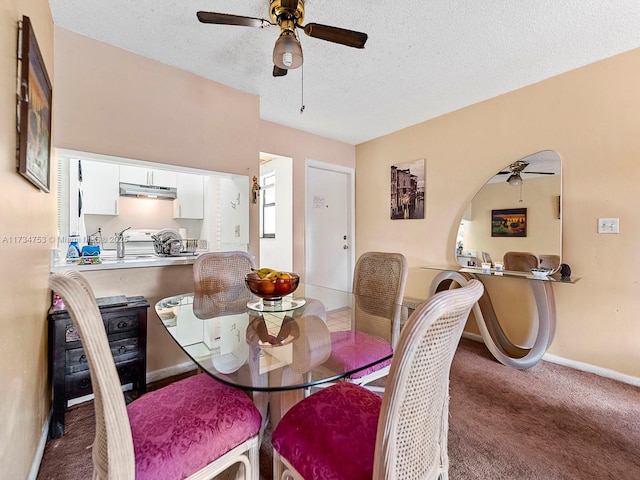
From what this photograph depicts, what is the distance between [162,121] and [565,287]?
3654 mm

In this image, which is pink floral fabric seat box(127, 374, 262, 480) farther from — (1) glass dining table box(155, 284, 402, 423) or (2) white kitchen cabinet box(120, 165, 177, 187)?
(2) white kitchen cabinet box(120, 165, 177, 187)

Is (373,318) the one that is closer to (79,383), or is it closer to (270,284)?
(270,284)

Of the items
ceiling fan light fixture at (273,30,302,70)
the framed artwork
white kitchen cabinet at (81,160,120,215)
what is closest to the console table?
the framed artwork

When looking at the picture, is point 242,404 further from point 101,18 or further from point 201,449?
point 101,18

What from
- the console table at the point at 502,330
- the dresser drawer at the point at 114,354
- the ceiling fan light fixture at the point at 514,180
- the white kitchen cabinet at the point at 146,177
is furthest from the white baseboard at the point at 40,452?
the ceiling fan light fixture at the point at 514,180

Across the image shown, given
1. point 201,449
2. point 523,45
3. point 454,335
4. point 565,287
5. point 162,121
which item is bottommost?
point 201,449

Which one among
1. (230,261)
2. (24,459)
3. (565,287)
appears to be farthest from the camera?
(565,287)

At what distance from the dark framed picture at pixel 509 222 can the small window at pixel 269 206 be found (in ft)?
8.92

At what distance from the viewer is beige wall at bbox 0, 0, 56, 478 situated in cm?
101

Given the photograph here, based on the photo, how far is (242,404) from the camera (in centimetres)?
106

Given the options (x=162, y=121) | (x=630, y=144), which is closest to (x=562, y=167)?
(x=630, y=144)

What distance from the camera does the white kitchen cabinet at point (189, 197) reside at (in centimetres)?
402

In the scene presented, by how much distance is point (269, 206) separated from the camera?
4.25m

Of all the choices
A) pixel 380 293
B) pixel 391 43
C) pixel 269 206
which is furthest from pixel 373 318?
pixel 269 206
